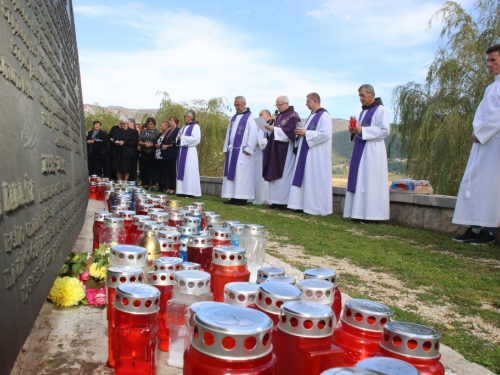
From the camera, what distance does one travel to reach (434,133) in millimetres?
10273

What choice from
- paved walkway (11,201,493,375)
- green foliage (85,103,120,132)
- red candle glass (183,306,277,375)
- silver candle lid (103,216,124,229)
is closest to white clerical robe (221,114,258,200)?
silver candle lid (103,216,124,229)

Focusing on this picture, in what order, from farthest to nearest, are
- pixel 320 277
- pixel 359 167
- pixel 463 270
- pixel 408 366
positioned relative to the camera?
pixel 359 167 → pixel 463 270 → pixel 320 277 → pixel 408 366

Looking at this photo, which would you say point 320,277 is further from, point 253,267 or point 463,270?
point 463,270

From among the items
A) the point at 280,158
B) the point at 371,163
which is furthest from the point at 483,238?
the point at 280,158

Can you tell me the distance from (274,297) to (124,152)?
40.5 ft

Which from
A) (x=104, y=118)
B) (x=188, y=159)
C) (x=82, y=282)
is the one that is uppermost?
(x=104, y=118)

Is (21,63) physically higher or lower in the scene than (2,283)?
higher

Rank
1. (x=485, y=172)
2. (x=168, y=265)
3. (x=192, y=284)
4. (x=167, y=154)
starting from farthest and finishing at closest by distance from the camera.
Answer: (x=167, y=154)
(x=485, y=172)
(x=168, y=265)
(x=192, y=284)

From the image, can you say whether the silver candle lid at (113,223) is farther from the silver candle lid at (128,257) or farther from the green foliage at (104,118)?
the green foliage at (104,118)

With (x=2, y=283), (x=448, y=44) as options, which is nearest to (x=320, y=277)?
(x=2, y=283)

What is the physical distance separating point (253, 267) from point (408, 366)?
1.87m

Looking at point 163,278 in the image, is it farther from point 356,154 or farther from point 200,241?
point 356,154

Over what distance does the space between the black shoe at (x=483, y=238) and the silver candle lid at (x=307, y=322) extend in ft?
16.6

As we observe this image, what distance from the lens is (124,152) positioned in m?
13.1
